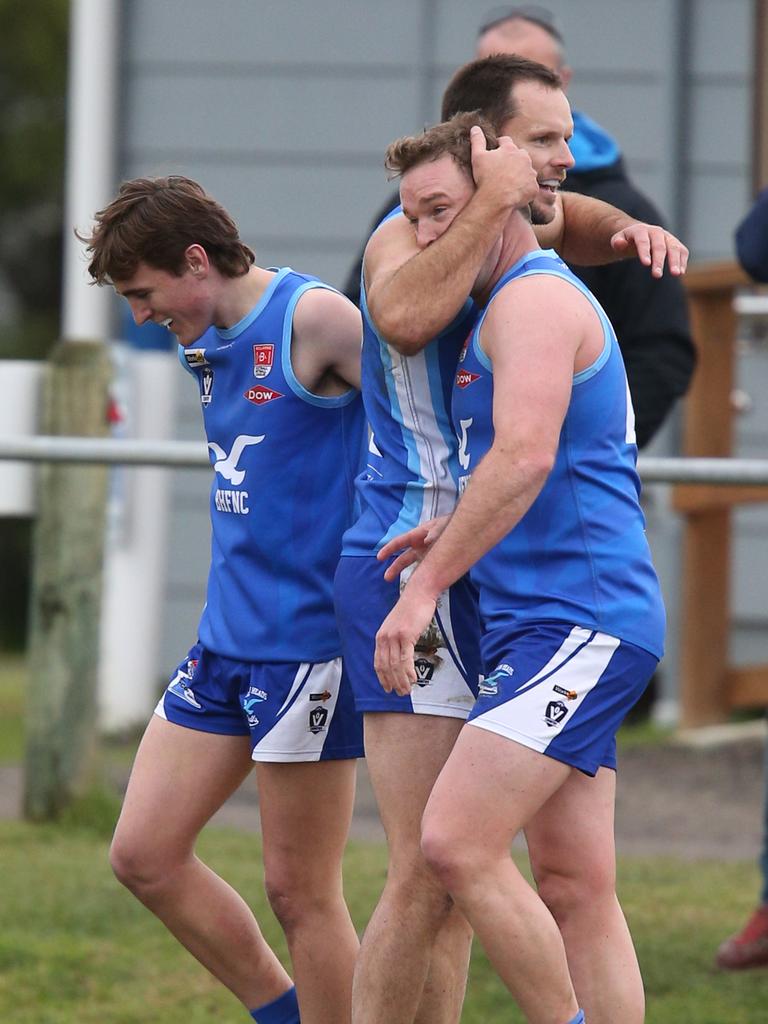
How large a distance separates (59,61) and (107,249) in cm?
2501

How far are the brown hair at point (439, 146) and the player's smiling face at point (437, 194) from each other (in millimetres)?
12

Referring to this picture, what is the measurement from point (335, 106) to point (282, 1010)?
7170 mm

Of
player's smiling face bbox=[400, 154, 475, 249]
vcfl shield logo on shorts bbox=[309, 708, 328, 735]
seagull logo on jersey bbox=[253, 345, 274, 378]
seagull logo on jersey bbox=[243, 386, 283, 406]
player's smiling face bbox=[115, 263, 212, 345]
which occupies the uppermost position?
player's smiling face bbox=[400, 154, 475, 249]

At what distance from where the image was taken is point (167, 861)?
3.83 m

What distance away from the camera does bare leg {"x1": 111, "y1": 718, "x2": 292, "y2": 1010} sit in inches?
150

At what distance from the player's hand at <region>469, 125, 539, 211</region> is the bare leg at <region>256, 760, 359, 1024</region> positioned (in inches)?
47.9

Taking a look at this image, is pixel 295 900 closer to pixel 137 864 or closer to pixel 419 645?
pixel 137 864

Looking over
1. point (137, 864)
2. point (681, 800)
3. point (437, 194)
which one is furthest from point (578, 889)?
point (681, 800)

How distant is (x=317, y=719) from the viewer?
12.3ft

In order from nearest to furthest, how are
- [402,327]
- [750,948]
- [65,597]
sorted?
[402,327], [750,948], [65,597]

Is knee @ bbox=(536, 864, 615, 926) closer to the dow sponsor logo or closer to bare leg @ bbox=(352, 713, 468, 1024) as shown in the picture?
bare leg @ bbox=(352, 713, 468, 1024)

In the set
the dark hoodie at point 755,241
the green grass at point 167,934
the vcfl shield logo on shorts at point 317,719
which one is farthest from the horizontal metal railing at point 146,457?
the vcfl shield logo on shorts at point 317,719

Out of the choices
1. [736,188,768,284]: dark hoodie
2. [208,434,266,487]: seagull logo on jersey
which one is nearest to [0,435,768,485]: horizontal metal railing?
[736,188,768,284]: dark hoodie

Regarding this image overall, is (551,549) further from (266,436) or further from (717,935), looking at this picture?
(717,935)
